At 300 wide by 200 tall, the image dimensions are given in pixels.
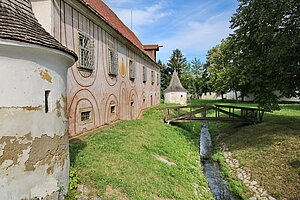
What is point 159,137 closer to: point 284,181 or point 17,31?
point 284,181

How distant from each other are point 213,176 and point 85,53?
787 cm

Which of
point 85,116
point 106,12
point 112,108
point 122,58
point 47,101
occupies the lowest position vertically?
point 85,116

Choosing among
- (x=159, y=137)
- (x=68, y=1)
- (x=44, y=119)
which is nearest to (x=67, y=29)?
(x=68, y=1)

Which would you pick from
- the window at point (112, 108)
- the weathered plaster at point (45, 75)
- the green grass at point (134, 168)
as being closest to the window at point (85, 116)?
the green grass at point (134, 168)

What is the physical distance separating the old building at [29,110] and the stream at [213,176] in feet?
18.0

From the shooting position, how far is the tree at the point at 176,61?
45812 millimetres

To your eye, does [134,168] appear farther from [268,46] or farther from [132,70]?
[132,70]

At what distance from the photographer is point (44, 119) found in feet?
10.7

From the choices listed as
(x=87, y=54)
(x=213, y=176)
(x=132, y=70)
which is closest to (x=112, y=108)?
(x=87, y=54)

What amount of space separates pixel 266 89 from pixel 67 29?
372 inches

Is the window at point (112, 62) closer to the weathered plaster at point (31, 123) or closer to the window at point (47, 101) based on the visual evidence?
the weathered plaster at point (31, 123)

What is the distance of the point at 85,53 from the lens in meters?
7.95

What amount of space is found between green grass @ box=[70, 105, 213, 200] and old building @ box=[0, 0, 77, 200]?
4.12 ft

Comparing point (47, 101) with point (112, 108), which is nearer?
point (47, 101)
